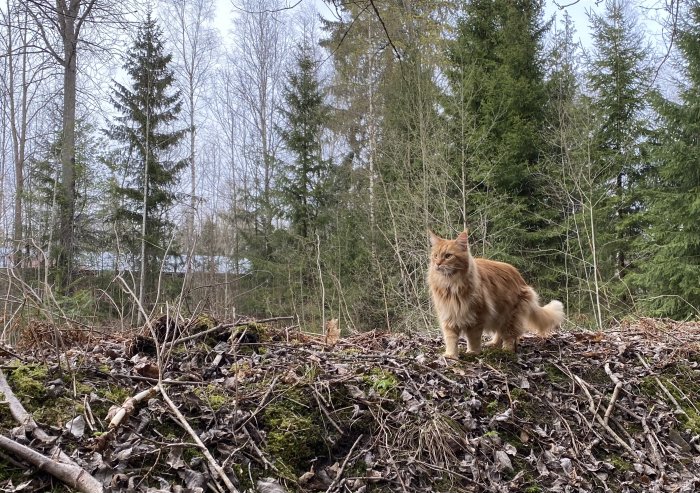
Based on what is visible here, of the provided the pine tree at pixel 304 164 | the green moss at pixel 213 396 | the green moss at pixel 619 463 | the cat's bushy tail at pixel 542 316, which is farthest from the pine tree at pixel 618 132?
the green moss at pixel 213 396

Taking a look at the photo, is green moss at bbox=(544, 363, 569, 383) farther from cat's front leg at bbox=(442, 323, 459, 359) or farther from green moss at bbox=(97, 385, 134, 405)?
green moss at bbox=(97, 385, 134, 405)

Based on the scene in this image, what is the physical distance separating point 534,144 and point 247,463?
17.2 meters

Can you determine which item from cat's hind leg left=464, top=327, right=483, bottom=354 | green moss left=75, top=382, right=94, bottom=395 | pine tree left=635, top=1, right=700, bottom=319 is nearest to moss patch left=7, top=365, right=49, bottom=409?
green moss left=75, top=382, right=94, bottom=395

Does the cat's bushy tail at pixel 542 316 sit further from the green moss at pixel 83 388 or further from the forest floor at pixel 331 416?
the green moss at pixel 83 388

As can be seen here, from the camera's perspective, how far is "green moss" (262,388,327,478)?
9.35ft

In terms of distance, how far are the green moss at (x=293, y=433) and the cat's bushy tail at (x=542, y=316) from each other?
9.32ft

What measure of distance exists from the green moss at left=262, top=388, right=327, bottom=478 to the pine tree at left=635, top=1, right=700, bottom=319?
12.7m

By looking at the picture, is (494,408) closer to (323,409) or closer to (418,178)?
(323,409)

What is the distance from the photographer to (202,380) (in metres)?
3.37

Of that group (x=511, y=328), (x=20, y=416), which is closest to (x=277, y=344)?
(x=20, y=416)

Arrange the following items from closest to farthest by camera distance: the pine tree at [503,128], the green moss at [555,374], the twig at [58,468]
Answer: the twig at [58,468] → the green moss at [555,374] → the pine tree at [503,128]

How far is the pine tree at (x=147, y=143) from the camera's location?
19333 mm

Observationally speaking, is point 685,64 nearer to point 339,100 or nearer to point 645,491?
point 339,100

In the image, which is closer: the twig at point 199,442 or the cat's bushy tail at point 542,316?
the twig at point 199,442
